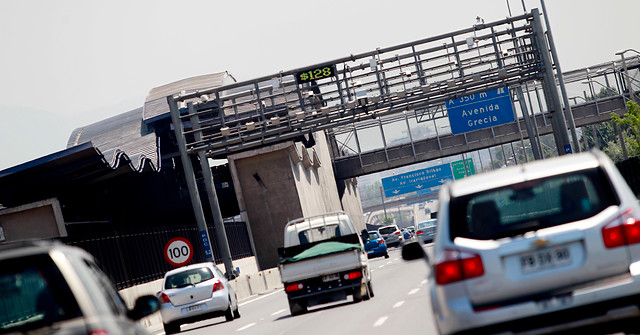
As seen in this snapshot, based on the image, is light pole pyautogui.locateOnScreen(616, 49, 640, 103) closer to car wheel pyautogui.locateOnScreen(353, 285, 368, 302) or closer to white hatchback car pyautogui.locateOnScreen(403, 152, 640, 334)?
car wheel pyautogui.locateOnScreen(353, 285, 368, 302)

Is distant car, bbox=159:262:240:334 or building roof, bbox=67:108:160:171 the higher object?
building roof, bbox=67:108:160:171

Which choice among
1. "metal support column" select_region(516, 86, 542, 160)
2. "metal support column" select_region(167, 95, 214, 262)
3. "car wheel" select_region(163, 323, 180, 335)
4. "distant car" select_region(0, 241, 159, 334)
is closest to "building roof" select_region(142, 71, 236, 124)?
"metal support column" select_region(516, 86, 542, 160)

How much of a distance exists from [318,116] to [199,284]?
1480 cm

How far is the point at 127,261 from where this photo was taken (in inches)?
1227

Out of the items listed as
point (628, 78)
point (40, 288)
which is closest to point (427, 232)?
point (628, 78)

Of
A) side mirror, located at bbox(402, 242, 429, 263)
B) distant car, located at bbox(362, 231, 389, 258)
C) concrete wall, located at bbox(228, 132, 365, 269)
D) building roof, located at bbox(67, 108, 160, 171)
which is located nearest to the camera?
side mirror, located at bbox(402, 242, 429, 263)

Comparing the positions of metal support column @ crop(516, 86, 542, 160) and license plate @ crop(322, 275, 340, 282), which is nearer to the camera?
license plate @ crop(322, 275, 340, 282)

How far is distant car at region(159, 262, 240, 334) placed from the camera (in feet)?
74.6

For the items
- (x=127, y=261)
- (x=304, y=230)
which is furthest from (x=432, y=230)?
(x=304, y=230)

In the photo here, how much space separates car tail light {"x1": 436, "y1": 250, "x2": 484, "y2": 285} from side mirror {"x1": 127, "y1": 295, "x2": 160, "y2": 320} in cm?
218

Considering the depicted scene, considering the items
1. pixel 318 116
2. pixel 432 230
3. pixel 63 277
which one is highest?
pixel 318 116

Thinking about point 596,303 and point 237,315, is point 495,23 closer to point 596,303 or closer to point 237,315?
point 237,315

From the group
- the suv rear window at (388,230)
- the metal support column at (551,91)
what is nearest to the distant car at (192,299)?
the metal support column at (551,91)

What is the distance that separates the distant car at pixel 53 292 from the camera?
5.40 meters
